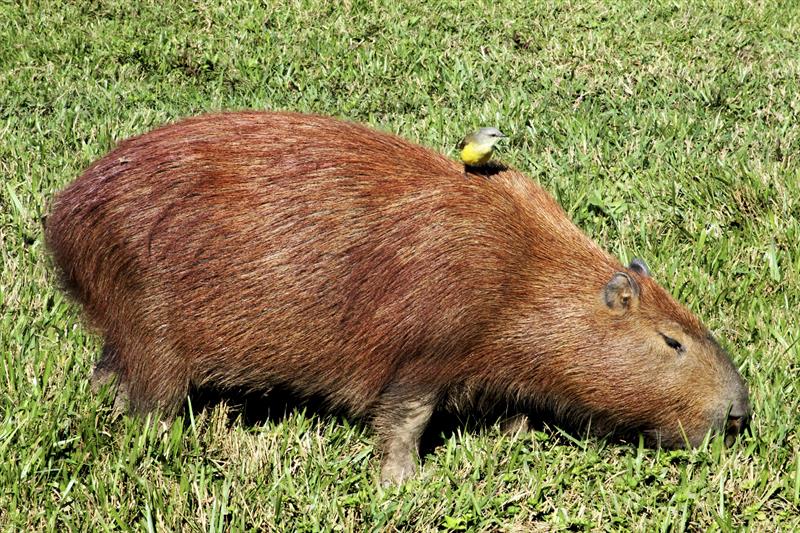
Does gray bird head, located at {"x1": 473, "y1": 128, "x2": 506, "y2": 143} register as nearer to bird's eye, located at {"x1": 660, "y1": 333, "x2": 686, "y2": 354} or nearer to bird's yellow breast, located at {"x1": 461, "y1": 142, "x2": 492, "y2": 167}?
bird's yellow breast, located at {"x1": 461, "y1": 142, "x2": 492, "y2": 167}

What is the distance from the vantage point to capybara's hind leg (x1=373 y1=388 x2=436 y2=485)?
3.00 meters

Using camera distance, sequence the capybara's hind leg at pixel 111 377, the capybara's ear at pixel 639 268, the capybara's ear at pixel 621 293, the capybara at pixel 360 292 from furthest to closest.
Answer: the capybara's ear at pixel 639 268
the capybara's hind leg at pixel 111 377
the capybara's ear at pixel 621 293
the capybara at pixel 360 292

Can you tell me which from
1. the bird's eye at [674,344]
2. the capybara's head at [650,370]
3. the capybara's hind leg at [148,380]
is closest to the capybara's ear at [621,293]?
the capybara's head at [650,370]

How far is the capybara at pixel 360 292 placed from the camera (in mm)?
2842

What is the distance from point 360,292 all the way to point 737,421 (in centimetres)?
133

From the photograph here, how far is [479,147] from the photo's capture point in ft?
10.2

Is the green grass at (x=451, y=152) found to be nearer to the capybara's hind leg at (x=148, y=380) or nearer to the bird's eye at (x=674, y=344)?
the capybara's hind leg at (x=148, y=380)

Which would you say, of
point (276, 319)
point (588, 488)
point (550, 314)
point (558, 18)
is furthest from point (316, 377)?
point (558, 18)

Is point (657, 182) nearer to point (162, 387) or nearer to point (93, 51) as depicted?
point (162, 387)

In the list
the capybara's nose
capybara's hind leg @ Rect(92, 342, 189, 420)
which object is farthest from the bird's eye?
capybara's hind leg @ Rect(92, 342, 189, 420)

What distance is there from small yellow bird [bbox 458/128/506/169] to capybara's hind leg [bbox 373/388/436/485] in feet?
2.66

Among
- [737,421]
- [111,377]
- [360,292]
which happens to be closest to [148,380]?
[111,377]

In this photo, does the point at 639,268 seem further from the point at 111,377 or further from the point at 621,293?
the point at 111,377

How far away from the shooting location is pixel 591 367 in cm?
300
